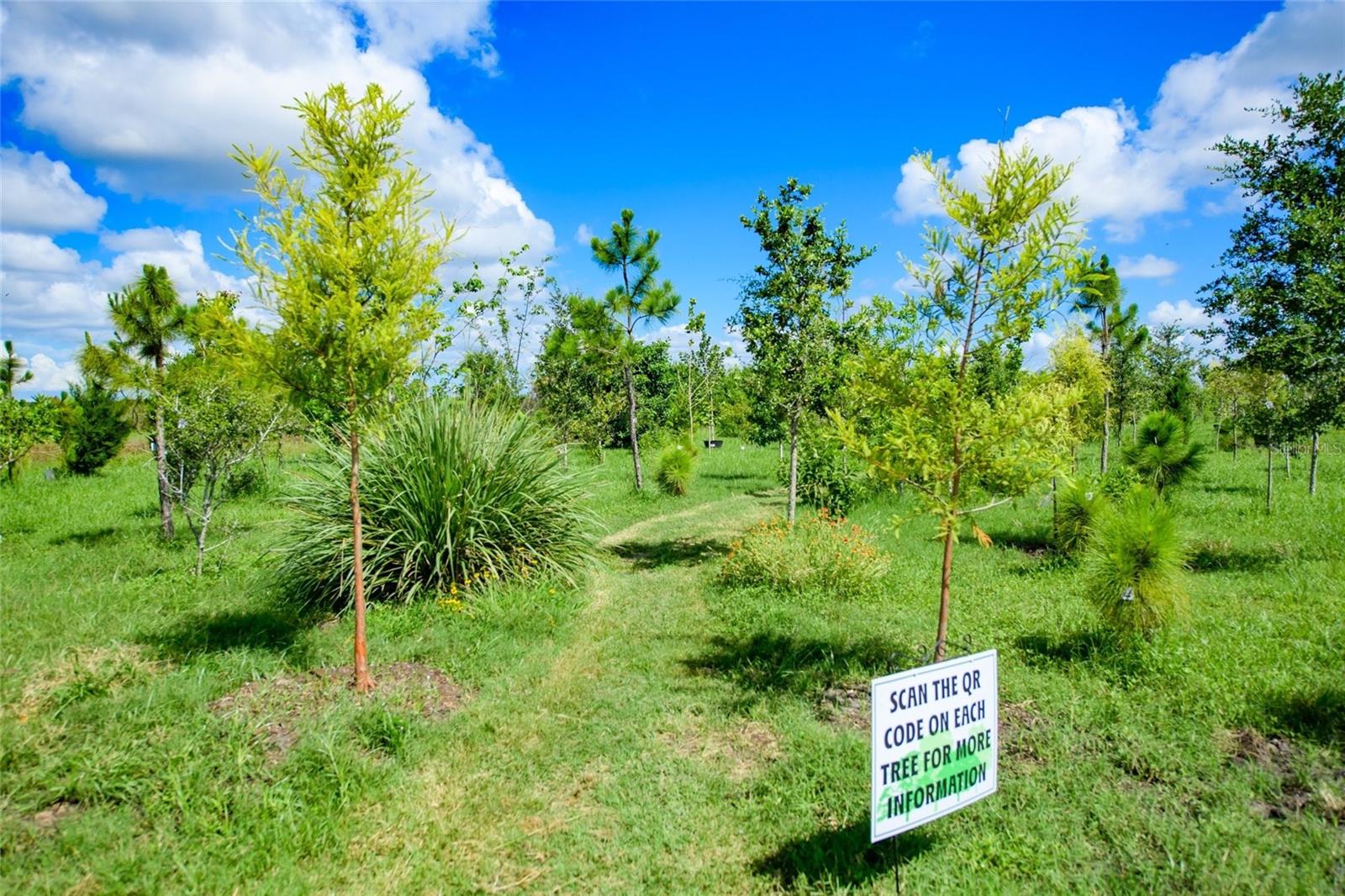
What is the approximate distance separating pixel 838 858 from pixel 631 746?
1691 millimetres

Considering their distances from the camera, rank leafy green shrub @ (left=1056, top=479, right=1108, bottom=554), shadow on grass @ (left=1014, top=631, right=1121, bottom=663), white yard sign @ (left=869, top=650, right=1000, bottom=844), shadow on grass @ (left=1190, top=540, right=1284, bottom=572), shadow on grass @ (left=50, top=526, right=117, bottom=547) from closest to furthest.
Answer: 1. white yard sign @ (left=869, top=650, right=1000, bottom=844)
2. shadow on grass @ (left=1014, top=631, right=1121, bottom=663)
3. shadow on grass @ (left=1190, top=540, right=1284, bottom=572)
4. leafy green shrub @ (left=1056, top=479, right=1108, bottom=554)
5. shadow on grass @ (left=50, top=526, right=117, bottom=547)

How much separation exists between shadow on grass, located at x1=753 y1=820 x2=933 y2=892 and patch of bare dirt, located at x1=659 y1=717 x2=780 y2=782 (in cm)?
74

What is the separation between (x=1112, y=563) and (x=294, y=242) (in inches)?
286

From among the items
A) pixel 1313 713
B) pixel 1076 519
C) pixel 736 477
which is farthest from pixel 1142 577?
pixel 736 477

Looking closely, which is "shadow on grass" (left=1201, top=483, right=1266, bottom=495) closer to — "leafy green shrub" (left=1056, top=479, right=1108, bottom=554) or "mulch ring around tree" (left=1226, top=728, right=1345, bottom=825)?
"leafy green shrub" (left=1056, top=479, right=1108, bottom=554)

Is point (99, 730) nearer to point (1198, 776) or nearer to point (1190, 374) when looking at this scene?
point (1198, 776)

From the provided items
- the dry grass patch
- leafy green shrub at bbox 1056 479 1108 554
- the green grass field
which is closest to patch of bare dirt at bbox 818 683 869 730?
the green grass field

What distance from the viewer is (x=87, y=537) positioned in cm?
1117

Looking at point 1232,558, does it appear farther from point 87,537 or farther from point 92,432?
point 92,432

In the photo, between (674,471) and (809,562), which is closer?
(809,562)

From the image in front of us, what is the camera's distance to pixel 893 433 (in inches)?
199

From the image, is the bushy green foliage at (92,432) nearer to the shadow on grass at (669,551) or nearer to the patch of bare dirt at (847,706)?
the shadow on grass at (669,551)

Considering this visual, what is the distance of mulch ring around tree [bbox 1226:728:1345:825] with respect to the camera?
12.3ft

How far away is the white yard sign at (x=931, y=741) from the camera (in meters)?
3.00
